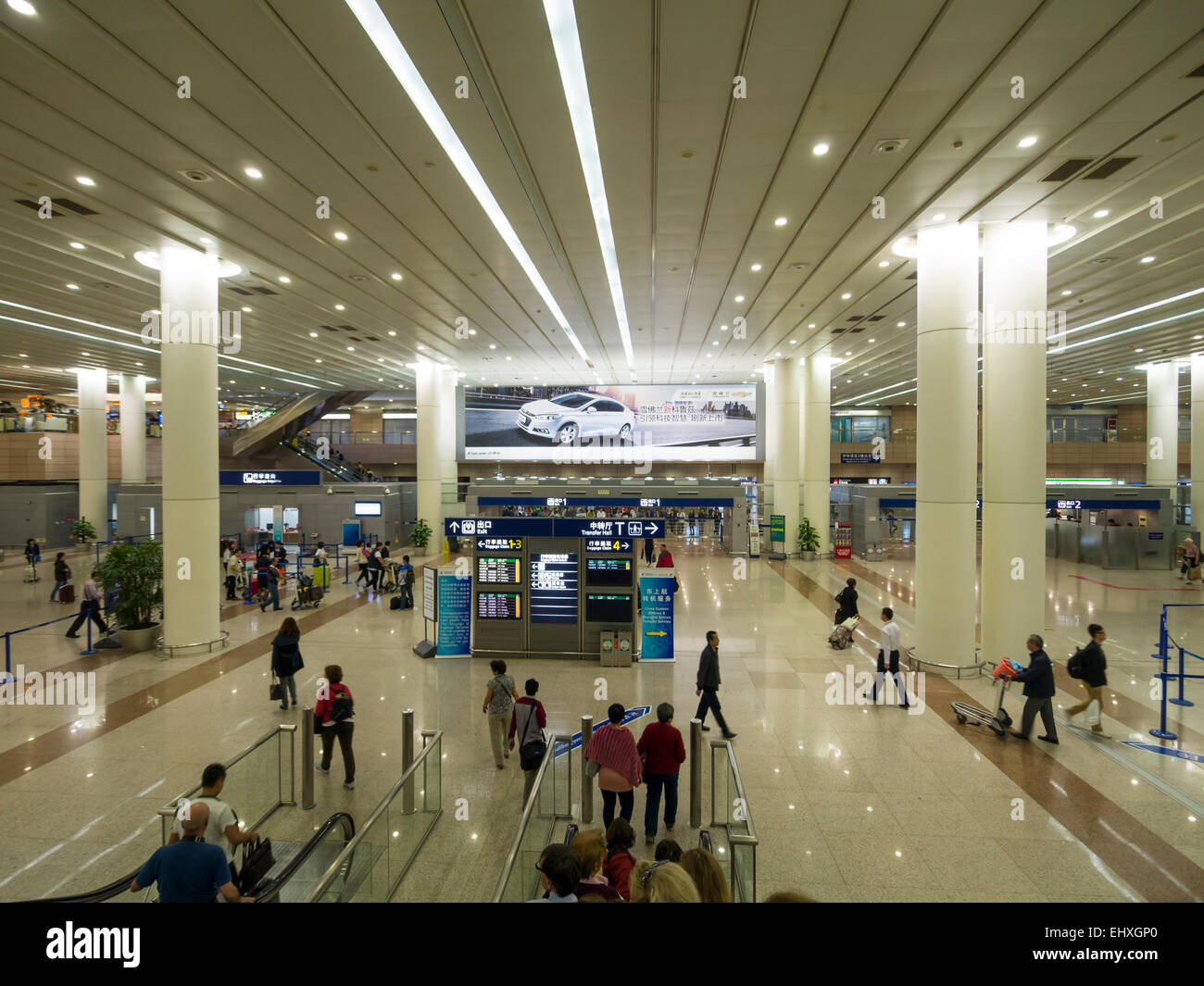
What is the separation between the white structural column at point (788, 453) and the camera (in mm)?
25797

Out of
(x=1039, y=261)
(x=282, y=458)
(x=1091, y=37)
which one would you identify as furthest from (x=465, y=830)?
(x=282, y=458)

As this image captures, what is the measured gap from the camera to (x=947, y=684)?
32.1 feet

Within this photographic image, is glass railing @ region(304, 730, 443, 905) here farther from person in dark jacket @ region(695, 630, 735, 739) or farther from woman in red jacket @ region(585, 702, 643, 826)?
person in dark jacket @ region(695, 630, 735, 739)

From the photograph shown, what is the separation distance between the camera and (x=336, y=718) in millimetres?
6312

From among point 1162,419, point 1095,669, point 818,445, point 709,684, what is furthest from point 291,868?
point 1162,419

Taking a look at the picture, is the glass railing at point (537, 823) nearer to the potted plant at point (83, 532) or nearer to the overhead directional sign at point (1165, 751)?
the overhead directional sign at point (1165, 751)

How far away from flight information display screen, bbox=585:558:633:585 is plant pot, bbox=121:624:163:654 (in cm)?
845

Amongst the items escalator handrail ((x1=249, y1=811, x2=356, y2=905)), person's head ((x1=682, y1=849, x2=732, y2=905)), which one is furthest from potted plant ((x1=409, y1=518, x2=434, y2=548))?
person's head ((x1=682, y1=849, x2=732, y2=905))

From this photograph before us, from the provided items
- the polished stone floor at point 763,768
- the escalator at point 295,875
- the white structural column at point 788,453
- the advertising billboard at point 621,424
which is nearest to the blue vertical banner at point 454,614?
the polished stone floor at point 763,768

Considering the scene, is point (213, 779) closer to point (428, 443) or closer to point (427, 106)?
point (427, 106)

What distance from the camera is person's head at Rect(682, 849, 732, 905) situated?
9.23 ft

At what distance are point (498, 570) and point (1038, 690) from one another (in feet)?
26.8

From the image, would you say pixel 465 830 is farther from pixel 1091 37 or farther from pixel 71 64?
pixel 1091 37
